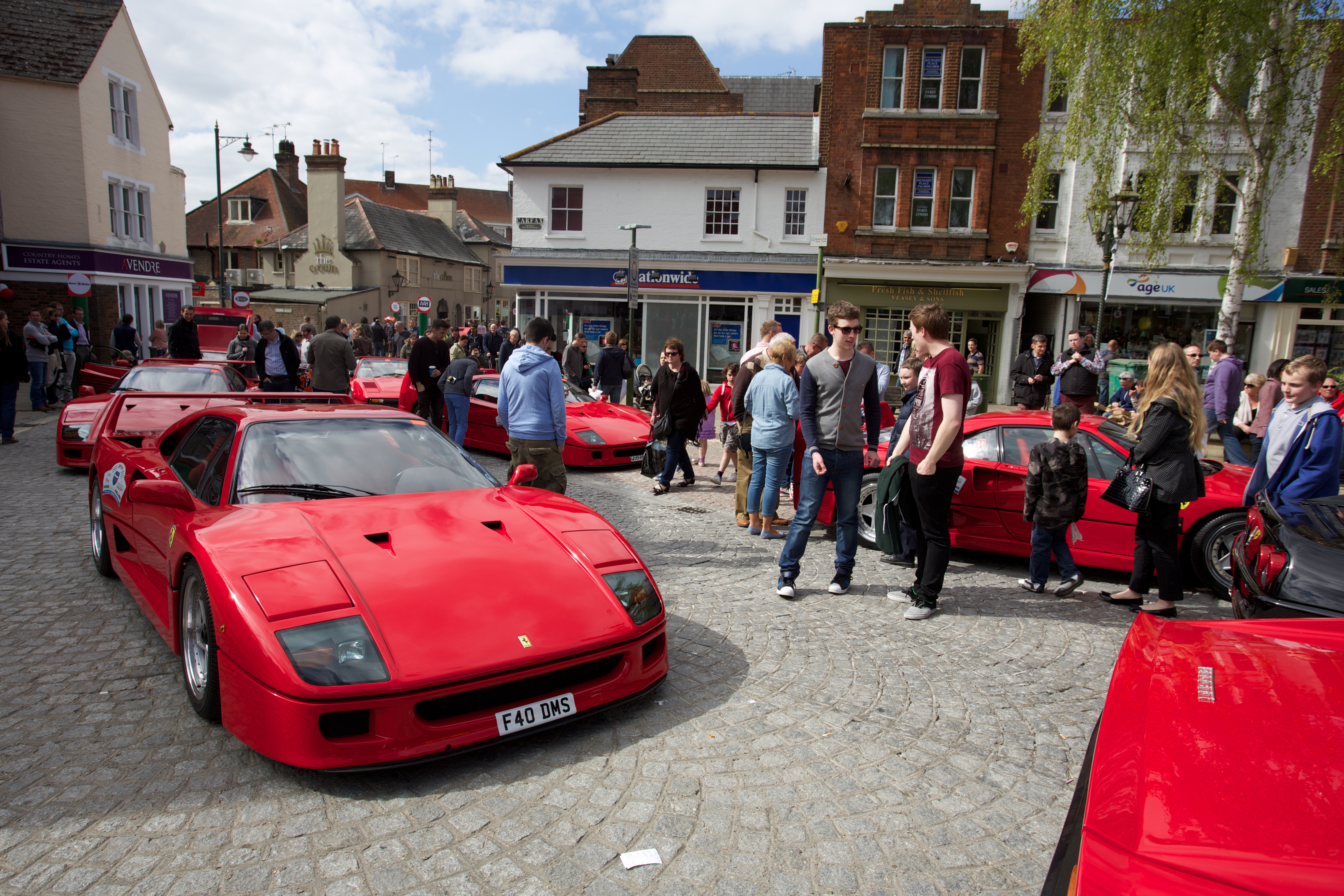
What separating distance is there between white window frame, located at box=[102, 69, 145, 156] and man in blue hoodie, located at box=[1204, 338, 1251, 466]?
2966 cm

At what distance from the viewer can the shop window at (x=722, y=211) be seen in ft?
75.9

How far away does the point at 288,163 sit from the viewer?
52.0 metres

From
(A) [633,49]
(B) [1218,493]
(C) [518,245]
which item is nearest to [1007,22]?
(C) [518,245]

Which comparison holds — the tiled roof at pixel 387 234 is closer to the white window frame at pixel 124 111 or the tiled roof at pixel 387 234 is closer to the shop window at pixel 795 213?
the white window frame at pixel 124 111

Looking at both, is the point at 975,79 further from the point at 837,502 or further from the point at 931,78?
the point at 837,502

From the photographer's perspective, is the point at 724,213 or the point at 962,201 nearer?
the point at 962,201

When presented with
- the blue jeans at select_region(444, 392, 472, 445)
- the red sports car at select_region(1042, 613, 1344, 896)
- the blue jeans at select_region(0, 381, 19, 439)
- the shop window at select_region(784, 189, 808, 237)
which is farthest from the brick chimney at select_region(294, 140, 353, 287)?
the red sports car at select_region(1042, 613, 1344, 896)

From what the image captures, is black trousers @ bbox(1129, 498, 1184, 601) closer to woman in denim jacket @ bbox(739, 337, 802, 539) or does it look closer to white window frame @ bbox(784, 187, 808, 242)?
woman in denim jacket @ bbox(739, 337, 802, 539)

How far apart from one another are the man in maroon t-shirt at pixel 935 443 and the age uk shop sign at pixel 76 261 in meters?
24.9

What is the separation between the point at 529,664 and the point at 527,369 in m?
3.36

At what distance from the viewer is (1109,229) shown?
1215 centimetres

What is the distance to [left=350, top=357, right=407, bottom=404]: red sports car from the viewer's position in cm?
1198

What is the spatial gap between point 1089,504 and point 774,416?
243 centimetres

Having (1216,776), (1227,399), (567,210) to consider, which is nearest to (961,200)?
(567,210)
